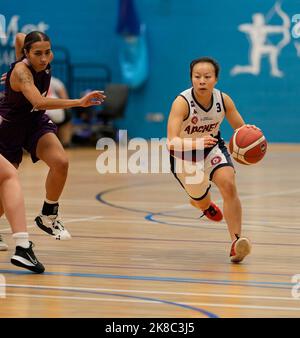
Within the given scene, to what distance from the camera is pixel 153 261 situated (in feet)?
22.2

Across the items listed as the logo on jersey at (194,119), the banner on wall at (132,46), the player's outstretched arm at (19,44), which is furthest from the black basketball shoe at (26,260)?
the banner on wall at (132,46)

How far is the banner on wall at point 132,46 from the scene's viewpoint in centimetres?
2055

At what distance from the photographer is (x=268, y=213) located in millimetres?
9609

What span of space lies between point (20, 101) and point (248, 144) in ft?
5.44

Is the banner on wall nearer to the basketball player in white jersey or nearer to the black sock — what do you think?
the black sock

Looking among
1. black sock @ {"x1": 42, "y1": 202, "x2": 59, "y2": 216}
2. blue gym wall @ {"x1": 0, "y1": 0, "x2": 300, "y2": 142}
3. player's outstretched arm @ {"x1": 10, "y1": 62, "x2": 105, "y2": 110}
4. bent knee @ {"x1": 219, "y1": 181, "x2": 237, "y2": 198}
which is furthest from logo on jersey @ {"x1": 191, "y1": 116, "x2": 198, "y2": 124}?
blue gym wall @ {"x1": 0, "y1": 0, "x2": 300, "y2": 142}

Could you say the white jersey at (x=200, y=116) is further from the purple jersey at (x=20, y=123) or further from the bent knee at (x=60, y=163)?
the purple jersey at (x=20, y=123)

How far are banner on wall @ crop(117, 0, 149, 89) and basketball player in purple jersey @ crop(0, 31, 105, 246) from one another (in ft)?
43.5

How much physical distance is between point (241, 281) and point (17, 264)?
1.39m

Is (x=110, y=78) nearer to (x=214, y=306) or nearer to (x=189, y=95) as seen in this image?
(x=189, y=95)

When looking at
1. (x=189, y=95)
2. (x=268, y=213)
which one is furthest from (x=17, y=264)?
(x=268, y=213)

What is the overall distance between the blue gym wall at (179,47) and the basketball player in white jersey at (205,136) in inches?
492

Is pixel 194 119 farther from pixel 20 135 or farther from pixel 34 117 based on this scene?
pixel 20 135

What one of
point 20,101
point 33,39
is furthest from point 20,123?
point 33,39
